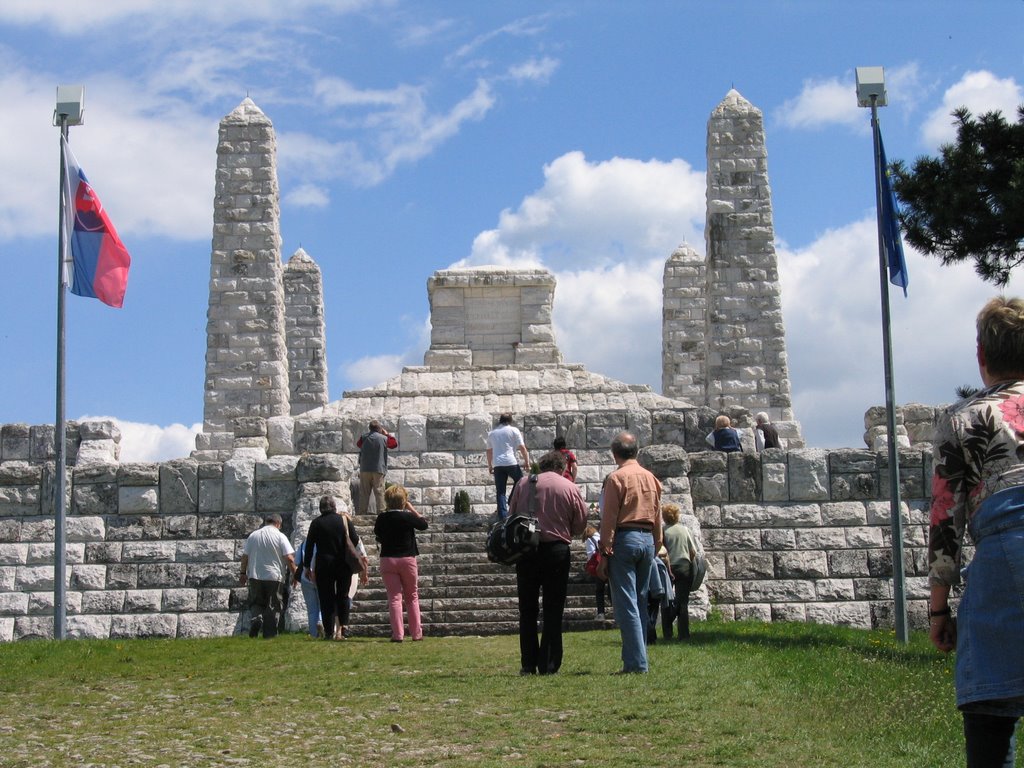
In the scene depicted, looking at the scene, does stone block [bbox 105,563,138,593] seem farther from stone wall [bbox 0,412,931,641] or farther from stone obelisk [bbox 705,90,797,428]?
stone obelisk [bbox 705,90,797,428]

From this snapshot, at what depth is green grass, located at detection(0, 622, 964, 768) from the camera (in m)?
6.41

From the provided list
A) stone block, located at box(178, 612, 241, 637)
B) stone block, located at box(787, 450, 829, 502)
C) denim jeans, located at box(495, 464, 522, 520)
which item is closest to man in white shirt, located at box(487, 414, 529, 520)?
denim jeans, located at box(495, 464, 522, 520)

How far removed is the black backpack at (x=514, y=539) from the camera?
29.1 ft

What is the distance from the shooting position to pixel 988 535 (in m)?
3.98

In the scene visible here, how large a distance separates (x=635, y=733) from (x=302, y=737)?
167 cm

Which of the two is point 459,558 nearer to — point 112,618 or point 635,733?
point 112,618

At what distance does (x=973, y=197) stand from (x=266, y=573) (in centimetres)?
683

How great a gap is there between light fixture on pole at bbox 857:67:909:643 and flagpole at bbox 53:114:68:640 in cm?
756

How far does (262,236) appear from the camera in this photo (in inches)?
974

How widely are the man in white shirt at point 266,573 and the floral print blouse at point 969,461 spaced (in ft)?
29.8

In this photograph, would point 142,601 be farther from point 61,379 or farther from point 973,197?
point 973,197

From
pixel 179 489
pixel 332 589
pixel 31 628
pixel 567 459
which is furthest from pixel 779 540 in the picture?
pixel 31 628

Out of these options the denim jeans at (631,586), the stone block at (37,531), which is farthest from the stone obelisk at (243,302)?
the denim jeans at (631,586)

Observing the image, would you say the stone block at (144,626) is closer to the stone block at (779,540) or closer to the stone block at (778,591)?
the stone block at (778,591)
